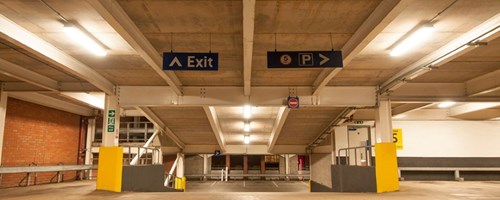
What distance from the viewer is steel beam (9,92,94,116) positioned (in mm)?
11300

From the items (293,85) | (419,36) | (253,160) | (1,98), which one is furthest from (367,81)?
(253,160)

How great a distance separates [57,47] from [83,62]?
1071mm

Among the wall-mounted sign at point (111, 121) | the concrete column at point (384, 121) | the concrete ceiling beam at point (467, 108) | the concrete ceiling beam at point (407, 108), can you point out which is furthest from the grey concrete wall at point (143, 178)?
the concrete ceiling beam at point (467, 108)

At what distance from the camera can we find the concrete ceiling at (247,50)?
5.23 metres

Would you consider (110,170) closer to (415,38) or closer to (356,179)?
(356,179)

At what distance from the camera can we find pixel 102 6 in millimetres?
4746

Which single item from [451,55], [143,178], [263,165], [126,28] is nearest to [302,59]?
[126,28]

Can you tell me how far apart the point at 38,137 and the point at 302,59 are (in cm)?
1088

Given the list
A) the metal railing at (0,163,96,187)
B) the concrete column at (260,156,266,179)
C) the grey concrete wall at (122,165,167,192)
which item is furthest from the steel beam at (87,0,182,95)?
the concrete column at (260,156,266,179)

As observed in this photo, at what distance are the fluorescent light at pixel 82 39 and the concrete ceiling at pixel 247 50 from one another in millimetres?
112

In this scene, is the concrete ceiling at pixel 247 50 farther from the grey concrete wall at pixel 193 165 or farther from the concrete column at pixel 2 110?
the grey concrete wall at pixel 193 165

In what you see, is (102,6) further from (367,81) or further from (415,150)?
(415,150)

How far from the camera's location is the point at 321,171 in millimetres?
16469

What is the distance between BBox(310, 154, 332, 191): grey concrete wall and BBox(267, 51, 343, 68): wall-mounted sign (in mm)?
8815
